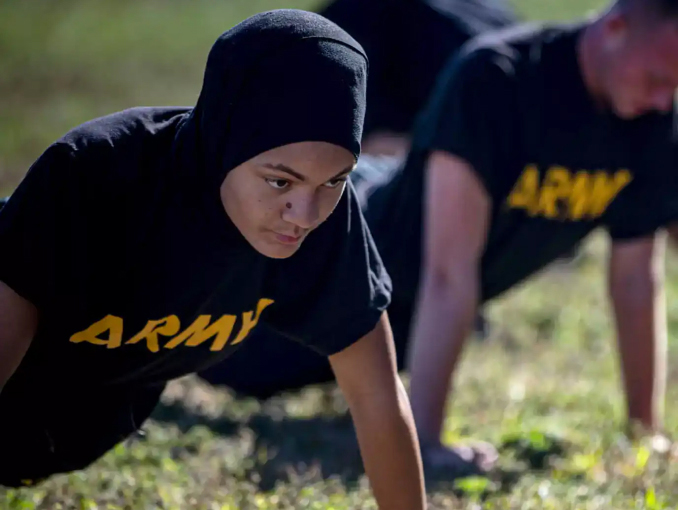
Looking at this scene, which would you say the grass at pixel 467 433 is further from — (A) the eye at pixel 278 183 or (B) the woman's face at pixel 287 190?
(A) the eye at pixel 278 183

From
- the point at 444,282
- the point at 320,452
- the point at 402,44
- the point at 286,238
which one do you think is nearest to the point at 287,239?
the point at 286,238

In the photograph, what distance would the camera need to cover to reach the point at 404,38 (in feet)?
17.0

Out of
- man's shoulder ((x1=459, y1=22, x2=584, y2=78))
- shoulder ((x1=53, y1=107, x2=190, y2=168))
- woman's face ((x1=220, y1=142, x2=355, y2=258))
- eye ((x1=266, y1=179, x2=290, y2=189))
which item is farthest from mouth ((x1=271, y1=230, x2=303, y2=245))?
man's shoulder ((x1=459, y1=22, x2=584, y2=78))

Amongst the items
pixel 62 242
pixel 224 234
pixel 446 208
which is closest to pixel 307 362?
pixel 446 208

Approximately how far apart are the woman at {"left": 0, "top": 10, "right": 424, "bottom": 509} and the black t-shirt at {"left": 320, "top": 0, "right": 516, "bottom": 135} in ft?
9.15

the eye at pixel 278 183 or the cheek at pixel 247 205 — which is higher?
the eye at pixel 278 183

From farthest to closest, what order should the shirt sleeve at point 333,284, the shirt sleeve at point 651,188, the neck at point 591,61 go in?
the shirt sleeve at point 651,188 < the neck at point 591,61 < the shirt sleeve at point 333,284

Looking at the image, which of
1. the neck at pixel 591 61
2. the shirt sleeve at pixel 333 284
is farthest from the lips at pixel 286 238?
the neck at pixel 591 61

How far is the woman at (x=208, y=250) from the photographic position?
2.02m

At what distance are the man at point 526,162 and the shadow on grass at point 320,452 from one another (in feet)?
0.49

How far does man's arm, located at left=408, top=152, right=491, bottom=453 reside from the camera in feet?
11.9

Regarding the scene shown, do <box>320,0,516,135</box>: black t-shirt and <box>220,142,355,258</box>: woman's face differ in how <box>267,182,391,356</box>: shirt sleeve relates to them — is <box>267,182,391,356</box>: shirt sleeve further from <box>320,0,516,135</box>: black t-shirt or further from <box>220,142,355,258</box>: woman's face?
<box>320,0,516,135</box>: black t-shirt

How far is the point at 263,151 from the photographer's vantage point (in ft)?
6.68

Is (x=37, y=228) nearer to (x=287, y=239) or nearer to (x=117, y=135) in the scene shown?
(x=117, y=135)
